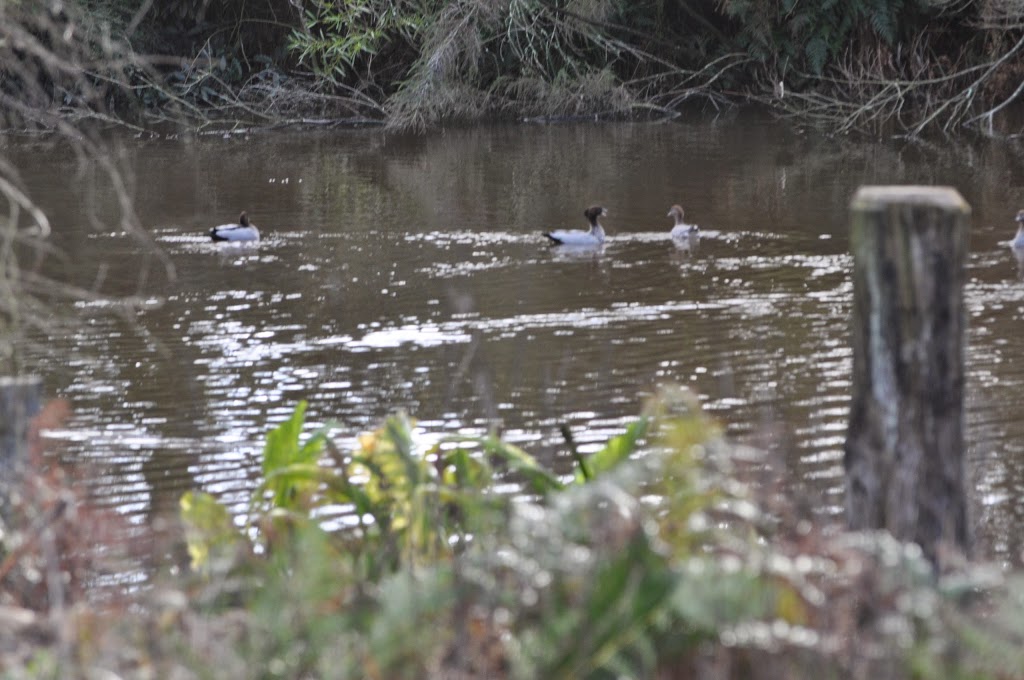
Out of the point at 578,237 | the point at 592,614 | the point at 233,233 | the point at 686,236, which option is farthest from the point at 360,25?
the point at 592,614

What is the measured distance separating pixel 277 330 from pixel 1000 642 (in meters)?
8.33

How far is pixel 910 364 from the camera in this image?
13.1 feet

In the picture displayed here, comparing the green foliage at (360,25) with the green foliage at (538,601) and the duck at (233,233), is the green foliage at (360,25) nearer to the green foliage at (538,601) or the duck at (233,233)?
the duck at (233,233)

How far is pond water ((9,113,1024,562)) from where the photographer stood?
7812mm

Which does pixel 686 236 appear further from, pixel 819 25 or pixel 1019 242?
pixel 819 25

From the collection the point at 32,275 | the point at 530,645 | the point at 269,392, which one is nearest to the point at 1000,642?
the point at 530,645

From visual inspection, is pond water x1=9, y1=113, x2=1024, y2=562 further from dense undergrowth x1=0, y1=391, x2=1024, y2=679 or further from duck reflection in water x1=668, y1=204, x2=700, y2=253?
dense undergrowth x1=0, y1=391, x2=1024, y2=679

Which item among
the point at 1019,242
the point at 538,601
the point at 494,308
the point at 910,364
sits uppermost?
the point at 910,364

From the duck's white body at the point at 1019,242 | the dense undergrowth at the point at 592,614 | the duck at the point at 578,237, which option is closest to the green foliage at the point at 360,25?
the duck at the point at 578,237

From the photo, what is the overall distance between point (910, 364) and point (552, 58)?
21286 millimetres

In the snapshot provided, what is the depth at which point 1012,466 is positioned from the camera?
22.7 ft

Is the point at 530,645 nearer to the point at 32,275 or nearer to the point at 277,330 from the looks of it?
the point at 32,275

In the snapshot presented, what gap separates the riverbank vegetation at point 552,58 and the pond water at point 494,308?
3.03 metres

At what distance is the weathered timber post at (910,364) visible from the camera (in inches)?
155
